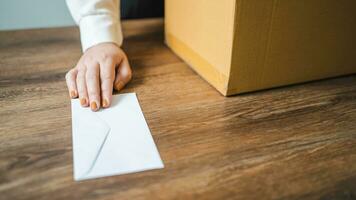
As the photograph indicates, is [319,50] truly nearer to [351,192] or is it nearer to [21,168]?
[351,192]

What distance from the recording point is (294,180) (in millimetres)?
365

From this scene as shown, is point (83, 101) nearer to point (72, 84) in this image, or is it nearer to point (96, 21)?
point (72, 84)

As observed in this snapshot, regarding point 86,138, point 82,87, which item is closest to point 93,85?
point 82,87

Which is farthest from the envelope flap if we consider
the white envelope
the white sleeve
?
the white sleeve

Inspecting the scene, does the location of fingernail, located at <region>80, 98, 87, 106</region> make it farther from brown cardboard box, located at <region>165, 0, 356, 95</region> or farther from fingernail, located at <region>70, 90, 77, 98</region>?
brown cardboard box, located at <region>165, 0, 356, 95</region>

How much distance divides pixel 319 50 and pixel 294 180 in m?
0.33

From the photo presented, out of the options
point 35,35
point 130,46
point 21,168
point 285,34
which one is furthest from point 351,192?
point 35,35

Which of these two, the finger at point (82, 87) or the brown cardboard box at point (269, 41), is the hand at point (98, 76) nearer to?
the finger at point (82, 87)

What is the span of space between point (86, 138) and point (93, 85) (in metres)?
0.13

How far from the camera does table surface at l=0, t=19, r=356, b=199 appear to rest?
0.35m

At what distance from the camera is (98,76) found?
56 centimetres

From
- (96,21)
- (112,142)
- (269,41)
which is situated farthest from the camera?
(96,21)

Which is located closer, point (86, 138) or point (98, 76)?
point (86, 138)

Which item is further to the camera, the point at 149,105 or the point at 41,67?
the point at 41,67
